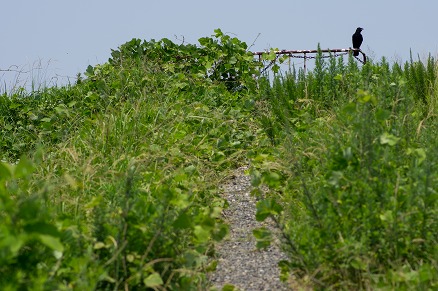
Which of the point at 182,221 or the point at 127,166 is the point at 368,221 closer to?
the point at 182,221

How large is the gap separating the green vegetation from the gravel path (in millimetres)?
146

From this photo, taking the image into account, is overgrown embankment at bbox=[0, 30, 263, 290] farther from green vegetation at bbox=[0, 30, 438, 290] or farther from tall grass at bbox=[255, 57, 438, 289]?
tall grass at bbox=[255, 57, 438, 289]

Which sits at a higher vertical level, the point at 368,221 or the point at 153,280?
the point at 368,221

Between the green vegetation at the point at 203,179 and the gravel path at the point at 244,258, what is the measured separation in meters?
0.15

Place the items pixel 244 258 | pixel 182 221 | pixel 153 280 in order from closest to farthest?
pixel 153 280 → pixel 182 221 → pixel 244 258

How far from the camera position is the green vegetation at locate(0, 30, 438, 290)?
3242 mm

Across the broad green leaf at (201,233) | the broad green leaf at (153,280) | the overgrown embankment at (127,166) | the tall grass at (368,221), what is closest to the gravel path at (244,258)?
the overgrown embankment at (127,166)

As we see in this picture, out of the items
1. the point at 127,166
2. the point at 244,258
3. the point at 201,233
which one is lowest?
the point at 244,258

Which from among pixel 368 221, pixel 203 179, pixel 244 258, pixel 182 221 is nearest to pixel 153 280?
pixel 182 221

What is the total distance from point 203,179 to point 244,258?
1.20 m

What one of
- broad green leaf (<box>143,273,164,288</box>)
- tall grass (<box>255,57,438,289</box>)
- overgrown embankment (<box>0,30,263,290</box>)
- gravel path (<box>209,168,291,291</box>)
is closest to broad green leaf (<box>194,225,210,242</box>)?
overgrown embankment (<box>0,30,263,290</box>)

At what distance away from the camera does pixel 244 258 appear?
174 inches

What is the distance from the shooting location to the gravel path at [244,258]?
4020 millimetres

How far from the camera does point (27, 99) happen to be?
344 inches
